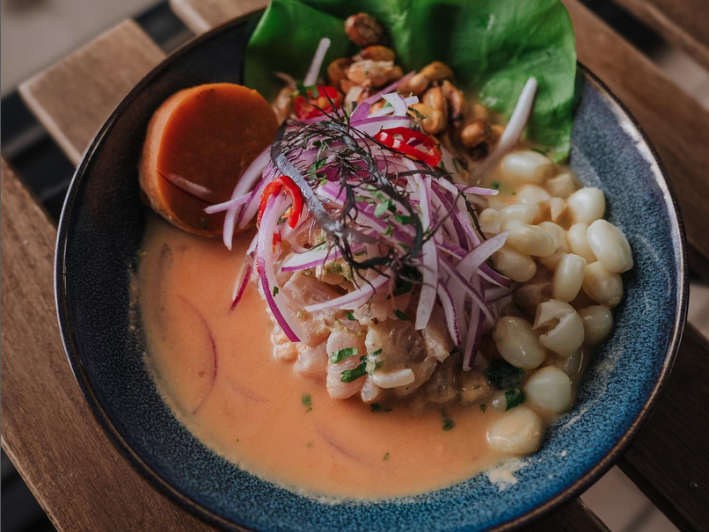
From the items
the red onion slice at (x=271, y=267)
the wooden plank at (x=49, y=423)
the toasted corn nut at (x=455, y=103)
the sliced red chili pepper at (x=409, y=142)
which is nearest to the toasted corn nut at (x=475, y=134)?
the toasted corn nut at (x=455, y=103)

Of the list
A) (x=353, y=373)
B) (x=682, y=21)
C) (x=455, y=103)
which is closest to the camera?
(x=353, y=373)

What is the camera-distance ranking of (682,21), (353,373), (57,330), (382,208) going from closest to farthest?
(382,208), (353,373), (57,330), (682,21)

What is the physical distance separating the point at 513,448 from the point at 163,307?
1.17 metres

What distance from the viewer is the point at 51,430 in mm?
2039

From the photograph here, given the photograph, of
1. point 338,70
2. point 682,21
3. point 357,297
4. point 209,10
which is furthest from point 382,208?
point 682,21

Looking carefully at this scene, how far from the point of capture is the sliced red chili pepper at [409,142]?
2.04 meters

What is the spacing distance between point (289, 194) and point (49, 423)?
3.37ft

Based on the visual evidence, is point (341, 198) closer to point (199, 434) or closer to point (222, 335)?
point (222, 335)

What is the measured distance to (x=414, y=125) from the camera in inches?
84.8

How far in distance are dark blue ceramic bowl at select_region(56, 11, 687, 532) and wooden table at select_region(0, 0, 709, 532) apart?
0.24 meters

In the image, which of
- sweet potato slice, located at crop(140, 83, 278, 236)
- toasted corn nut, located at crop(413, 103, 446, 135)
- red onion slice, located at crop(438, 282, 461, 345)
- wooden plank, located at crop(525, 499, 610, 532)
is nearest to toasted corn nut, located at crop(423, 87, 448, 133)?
toasted corn nut, located at crop(413, 103, 446, 135)

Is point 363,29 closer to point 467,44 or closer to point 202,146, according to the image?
point 467,44

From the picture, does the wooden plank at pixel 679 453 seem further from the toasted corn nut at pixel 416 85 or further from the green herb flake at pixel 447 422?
the toasted corn nut at pixel 416 85

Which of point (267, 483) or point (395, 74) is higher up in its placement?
point (395, 74)
